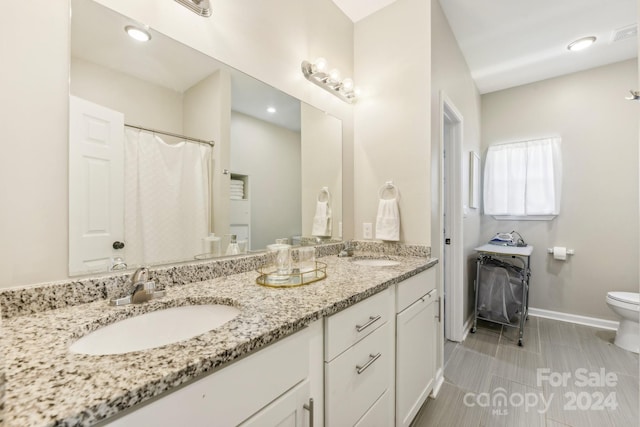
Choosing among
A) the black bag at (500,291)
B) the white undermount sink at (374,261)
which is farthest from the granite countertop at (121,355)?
the black bag at (500,291)

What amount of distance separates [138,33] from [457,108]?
2348 mm

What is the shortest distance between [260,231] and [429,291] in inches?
43.0

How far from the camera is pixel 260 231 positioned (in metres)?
1.44

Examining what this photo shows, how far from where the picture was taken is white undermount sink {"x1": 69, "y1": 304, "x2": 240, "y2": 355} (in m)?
0.68

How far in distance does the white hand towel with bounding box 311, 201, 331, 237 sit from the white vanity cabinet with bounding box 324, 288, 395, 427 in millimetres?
732

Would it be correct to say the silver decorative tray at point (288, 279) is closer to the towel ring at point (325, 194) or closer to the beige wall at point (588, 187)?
the towel ring at point (325, 194)

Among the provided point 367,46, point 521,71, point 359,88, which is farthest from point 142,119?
point 521,71

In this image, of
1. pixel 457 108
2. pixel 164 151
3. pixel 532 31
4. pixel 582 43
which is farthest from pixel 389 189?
pixel 582 43

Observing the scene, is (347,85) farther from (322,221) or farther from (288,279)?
(288,279)

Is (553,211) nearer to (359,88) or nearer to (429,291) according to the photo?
(429,291)


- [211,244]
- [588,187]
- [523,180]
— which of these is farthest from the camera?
[523,180]

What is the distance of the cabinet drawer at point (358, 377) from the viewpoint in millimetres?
881

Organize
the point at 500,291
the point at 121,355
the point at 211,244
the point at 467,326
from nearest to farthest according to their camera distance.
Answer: the point at 121,355
the point at 211,244
the point at 500,291
the point at 467,326

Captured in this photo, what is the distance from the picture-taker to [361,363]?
3.34 ft
